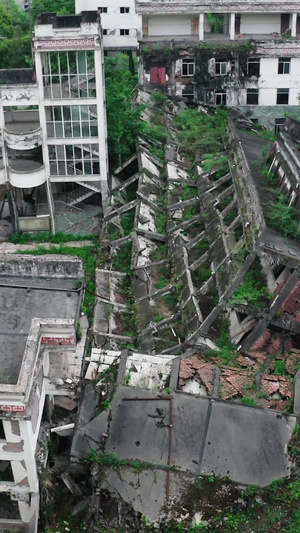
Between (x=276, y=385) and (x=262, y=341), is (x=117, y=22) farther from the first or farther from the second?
(x=276, y=385)

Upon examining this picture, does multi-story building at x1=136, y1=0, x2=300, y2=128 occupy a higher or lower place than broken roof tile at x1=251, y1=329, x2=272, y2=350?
higher

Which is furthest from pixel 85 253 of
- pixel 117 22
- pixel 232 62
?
pixel 117 22

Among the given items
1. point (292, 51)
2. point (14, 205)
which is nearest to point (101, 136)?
point (14, 205)

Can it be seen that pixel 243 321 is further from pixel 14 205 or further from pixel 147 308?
pixel 14 205

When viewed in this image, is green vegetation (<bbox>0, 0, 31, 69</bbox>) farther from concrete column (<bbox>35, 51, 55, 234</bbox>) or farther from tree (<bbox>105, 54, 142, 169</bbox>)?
concrete column (<bbox>35, 51, 55, 234</bbox>)

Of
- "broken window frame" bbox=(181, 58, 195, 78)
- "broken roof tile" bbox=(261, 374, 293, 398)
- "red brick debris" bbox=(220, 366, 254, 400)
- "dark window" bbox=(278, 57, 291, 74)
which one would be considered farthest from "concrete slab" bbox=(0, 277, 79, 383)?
"dark window" bbox=(278, 57, 291, 74)

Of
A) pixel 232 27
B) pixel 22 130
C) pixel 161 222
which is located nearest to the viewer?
pixel 161 222
